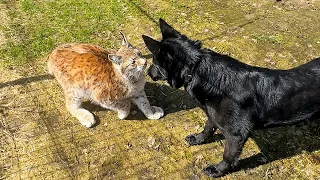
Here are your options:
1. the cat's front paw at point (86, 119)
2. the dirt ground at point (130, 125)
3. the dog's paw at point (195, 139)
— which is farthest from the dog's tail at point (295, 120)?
the cat's front paw at point (86, 119)

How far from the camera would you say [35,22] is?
578 cm

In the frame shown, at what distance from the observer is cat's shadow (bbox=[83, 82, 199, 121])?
452 centimetres

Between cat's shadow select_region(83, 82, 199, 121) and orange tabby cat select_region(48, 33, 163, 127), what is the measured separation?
0.91 feet

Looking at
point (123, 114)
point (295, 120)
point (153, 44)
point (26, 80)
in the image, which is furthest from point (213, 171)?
point (26, 80)

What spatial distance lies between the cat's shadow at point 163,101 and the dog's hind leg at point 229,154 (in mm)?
1070

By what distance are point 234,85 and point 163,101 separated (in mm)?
1557

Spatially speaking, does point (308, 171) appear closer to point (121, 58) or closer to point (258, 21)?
point (121, 58)

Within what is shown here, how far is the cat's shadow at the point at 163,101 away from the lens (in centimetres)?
452

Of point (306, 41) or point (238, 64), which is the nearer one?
point (238, 64)

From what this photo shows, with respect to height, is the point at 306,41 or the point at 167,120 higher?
the point at 306,41

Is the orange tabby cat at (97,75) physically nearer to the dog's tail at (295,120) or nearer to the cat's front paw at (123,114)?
the cat's front paw at (123,114)

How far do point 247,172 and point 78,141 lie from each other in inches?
81.3

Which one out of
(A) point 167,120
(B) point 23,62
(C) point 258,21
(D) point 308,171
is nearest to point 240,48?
(C) point 258,21

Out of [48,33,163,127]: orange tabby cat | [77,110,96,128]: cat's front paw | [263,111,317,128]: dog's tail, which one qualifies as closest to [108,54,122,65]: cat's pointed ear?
[48,33,163,127]: orange tabby cat
